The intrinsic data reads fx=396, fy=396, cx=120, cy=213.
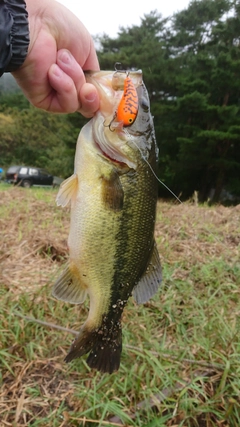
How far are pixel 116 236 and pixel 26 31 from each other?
901mm

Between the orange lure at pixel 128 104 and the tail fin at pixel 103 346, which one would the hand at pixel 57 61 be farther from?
the tail fin at pixel 103 346

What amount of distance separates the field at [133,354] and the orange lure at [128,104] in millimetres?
1680

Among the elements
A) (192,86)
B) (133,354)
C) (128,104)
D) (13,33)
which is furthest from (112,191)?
(192,86)

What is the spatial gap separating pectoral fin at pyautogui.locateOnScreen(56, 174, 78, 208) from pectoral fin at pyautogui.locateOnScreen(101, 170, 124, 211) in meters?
0.13

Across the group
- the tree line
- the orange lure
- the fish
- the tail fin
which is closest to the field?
the tail fin

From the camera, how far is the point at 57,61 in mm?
1706

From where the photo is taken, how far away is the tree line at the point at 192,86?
18547 millimetres

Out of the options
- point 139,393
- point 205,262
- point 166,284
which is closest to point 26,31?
point 139,393

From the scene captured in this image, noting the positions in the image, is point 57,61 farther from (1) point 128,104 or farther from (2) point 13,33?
(1) point 128,104

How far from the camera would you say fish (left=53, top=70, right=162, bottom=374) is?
1.62 m

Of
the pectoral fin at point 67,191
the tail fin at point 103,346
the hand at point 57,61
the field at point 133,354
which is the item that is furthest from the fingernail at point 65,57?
the field at point 133,354

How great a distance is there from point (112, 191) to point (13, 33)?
0.72 m

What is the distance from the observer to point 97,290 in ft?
5.82

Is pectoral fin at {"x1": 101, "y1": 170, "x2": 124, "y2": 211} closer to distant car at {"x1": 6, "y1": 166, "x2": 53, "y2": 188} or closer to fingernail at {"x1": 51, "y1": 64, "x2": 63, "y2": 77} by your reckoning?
fingernail at {"x1": 51, "y1": 64, "x2": 63, "y2": 77}
